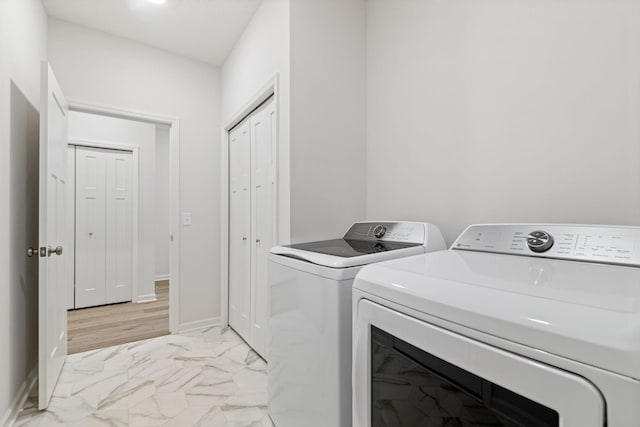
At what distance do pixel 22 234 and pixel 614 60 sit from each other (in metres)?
2.87

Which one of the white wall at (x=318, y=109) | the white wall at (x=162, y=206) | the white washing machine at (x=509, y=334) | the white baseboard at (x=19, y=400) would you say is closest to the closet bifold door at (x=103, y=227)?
the white wall at (x=162, y=206)

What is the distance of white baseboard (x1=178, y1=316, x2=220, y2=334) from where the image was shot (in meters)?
2.72

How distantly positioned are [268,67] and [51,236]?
1.62 metres

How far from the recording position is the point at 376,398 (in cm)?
84

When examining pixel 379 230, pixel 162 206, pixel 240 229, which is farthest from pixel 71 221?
pixel 379 230

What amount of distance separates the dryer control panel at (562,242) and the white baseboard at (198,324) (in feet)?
8.07

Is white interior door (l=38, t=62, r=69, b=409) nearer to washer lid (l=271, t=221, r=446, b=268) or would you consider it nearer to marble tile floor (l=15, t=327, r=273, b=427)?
marble tile floor (l=15, t=327, r=273, b=427)

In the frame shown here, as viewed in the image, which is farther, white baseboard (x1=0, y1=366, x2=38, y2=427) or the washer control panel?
white baseboard (x1=0, y1=366, x2=38, y2=427)

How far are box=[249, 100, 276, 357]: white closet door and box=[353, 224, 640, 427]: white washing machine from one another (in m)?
1.27

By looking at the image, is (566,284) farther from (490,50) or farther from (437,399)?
(490,50)

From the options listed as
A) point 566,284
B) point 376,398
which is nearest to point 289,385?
point 376,398

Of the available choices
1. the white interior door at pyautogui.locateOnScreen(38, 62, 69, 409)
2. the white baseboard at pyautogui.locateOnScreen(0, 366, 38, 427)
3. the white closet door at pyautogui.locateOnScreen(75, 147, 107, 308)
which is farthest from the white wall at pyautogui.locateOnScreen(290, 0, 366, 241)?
the white closet door at pyautogui.locateOnScreen(75, 147, 107, 308)

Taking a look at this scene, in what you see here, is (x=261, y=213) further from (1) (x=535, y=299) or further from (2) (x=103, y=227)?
(2) (x=103, y=227)

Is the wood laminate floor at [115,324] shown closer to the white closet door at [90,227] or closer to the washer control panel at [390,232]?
the white closet door at [90,227]
